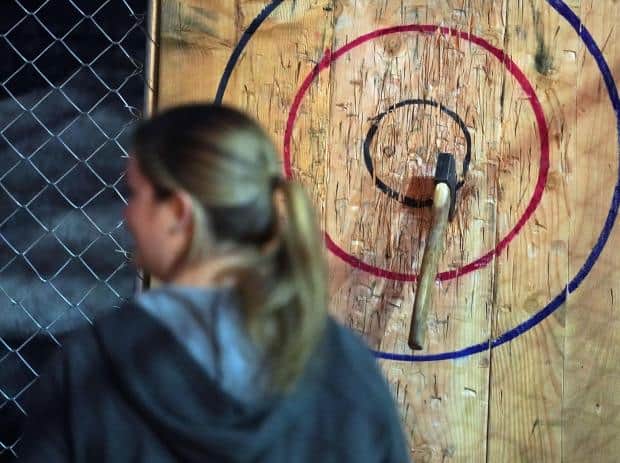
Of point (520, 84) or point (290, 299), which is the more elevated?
point (520, 84)

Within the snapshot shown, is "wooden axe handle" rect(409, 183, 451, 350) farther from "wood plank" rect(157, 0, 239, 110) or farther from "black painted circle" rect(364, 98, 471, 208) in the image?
"wood plank" rect(157, 0, 239, 110)

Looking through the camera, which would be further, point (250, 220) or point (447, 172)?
point (447, 172)

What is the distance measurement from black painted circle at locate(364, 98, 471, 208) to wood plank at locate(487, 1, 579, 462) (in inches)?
2.1

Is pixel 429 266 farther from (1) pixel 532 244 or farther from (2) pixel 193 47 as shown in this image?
(2) pixel 193 47

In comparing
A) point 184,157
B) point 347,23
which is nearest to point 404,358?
point 347,23

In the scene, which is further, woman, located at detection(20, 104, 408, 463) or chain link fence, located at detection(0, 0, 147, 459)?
chain link fence, located at detection(0, 0, 147, 459)

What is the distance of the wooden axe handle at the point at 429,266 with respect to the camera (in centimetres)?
105

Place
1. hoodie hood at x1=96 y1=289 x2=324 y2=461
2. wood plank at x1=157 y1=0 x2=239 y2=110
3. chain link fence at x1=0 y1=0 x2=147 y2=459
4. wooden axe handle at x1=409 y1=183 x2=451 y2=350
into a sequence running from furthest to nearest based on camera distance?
chain link fence at x1=0 y1=0 x2=147 y2=459 → wood plank at x1=157 y1=0 x2=239 y2=110 → wooden axe handle at x1=409 y1=183 x2=451 y2=350 → hoodie hood at x1=96 y1=289 x2=324 y2=461

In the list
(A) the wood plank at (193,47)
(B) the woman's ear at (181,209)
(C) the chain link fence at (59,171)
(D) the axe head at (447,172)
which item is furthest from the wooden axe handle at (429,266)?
(C) the chain link fence at (59,171)

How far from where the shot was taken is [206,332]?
639 mm

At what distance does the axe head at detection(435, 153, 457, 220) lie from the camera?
Result: 1.10m

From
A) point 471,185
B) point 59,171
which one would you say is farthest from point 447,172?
point 59,171

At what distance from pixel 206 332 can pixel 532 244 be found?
642 millimetres

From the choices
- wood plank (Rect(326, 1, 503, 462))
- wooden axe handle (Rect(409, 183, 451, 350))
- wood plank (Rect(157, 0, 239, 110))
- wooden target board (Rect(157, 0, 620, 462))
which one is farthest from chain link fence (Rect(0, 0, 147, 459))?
wooden axe handle (Rect(409, 183, 451, 350))
